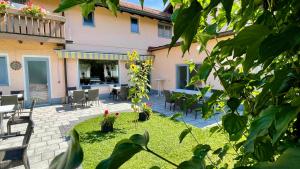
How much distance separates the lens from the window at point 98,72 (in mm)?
16833

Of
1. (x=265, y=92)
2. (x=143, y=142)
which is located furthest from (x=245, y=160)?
(x=143, y=142)

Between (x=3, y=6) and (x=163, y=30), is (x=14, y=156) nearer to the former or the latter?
(x=3, y=6)

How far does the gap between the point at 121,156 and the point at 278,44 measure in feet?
1.51

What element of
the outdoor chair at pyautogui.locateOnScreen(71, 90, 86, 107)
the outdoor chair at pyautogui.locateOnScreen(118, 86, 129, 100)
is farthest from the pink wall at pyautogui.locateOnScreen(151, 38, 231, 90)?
the outdoor chair at pyautogui.locateOnScreen(71, 90, 86, 107)

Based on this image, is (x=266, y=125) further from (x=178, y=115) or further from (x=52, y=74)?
(x=52, y=74)

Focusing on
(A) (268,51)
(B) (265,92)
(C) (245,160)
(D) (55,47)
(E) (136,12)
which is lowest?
(C) (245,160)

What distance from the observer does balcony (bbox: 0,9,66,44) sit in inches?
493

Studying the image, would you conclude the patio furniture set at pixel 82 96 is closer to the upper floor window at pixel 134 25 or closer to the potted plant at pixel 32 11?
the potted plant at pixel 32 11

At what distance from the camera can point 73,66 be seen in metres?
16.2

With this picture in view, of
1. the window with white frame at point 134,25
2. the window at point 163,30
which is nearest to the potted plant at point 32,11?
the window with white frame at point 134,25

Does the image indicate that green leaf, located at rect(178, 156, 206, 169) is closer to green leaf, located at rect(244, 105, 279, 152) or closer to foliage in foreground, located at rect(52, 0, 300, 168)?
foliage in foreground, located at rect(52, 0, 300, 168)

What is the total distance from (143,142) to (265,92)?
1.62 ft

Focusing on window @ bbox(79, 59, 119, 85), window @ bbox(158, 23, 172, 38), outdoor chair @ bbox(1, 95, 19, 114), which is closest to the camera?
outdoor chair @ bbox(1, 95, 19, 114)

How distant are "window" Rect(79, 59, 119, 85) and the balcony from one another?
2920 mm
